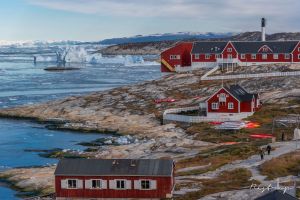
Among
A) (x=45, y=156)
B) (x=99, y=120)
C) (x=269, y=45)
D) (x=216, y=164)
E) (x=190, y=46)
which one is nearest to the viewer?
(x=216, y=164)

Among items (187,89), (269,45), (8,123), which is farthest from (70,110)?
(269,45)

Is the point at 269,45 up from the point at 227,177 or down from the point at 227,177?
up

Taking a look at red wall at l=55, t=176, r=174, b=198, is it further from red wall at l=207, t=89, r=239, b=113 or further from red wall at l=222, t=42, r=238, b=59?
red wall at l=222, t=42, r=238, b=59

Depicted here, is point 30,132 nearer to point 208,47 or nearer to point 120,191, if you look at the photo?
point 120,191

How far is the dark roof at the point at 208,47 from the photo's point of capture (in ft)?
394

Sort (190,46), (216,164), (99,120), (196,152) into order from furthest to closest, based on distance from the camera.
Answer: (190,46), (99,120), (196,152), (216,164)

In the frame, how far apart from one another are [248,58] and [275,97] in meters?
31.4

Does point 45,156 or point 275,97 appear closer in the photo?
point 45,156

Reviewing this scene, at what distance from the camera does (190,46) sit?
407 feet

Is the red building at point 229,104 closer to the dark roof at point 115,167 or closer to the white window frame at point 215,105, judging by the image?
the white window frame at point 215,105

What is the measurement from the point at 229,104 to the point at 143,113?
690 inches

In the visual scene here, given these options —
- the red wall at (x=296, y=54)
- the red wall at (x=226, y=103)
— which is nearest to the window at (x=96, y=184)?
the red wall at (x=226, y=103)

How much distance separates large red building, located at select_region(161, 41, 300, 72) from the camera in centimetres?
11550

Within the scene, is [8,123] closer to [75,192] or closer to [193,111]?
[193,111]
